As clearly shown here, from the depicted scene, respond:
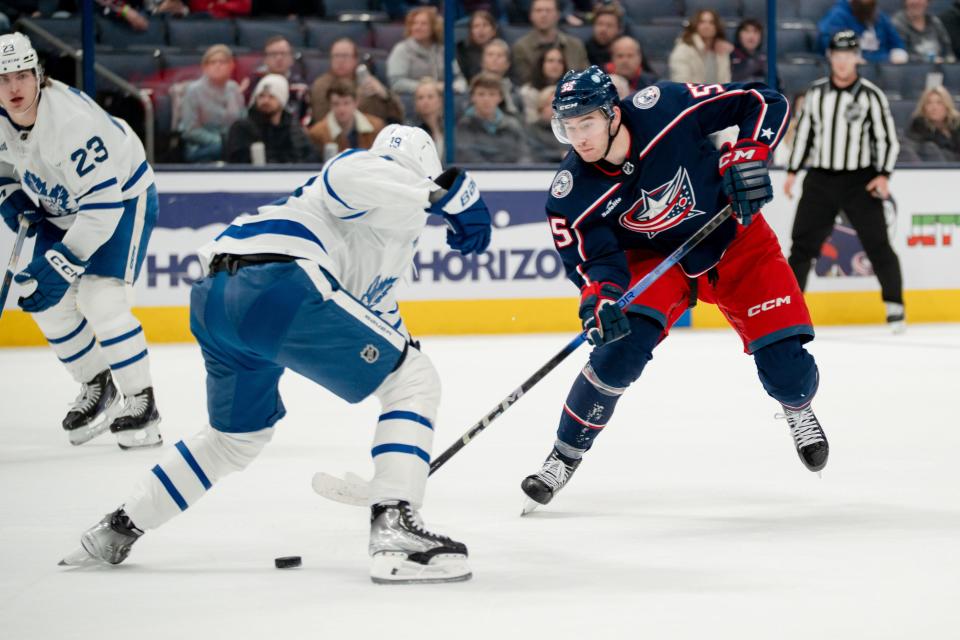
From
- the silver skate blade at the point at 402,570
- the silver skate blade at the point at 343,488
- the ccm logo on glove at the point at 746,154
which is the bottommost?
the silver skate blade at the point at 343,488

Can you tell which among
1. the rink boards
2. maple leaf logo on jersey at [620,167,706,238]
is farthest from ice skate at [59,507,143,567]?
the rink boards

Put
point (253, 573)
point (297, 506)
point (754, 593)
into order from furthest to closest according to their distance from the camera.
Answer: point (297, 506), point (253, 573), point (754, 593)

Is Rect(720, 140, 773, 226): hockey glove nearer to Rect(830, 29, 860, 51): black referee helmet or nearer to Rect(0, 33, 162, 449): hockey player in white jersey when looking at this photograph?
Rect(0, 33, 162, 449): hockey player in white jersey

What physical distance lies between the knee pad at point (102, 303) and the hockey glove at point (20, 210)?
26cm

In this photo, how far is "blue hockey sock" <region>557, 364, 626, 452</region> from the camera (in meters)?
3.27

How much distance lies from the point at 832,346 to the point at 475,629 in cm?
489

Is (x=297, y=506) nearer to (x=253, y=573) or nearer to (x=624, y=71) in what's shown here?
(x=253, y=573)

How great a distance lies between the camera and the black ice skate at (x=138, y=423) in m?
4.21

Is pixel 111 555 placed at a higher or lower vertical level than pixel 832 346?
higher

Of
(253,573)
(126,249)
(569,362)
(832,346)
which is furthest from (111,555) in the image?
(832,346)

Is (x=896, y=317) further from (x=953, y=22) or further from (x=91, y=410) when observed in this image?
(x=91, y=410)

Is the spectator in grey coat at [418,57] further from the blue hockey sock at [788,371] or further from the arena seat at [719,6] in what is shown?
the blue hockey sock at [788,371]

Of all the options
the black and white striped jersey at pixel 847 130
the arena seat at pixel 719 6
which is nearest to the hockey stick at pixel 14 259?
the black and white striped jersey at pixel 847 130

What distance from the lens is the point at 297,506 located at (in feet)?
11.0
